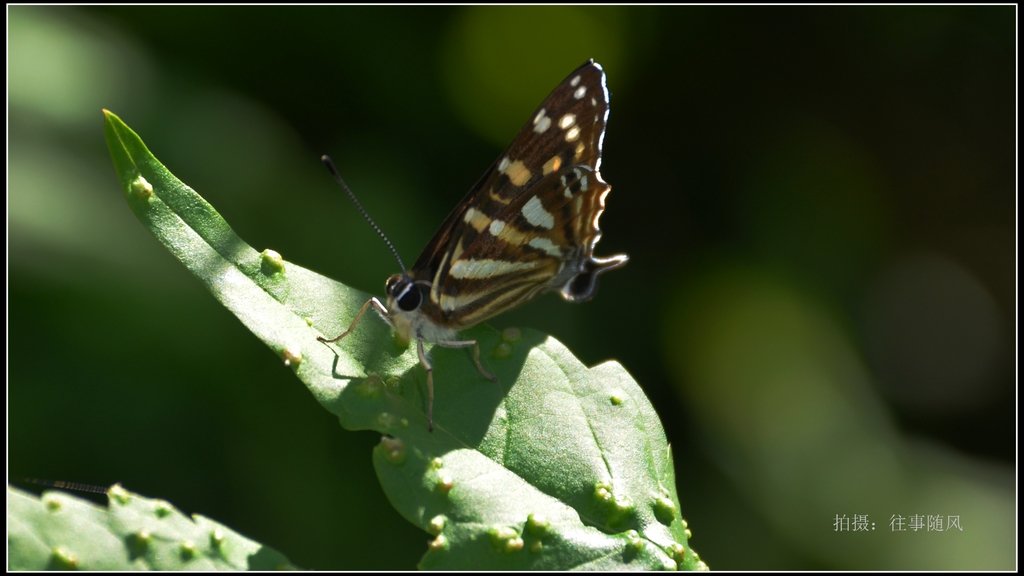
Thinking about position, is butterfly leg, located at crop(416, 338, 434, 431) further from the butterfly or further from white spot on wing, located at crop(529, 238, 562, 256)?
white spot on wing, located at crop(529, 238, 562, 256)

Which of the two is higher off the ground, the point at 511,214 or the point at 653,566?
the point at 511,214

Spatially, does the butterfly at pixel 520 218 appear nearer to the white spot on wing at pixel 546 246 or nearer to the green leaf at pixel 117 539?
the white spot on wing at pixel 546 246

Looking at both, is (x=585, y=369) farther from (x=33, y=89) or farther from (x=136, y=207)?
(x=33, y=89)

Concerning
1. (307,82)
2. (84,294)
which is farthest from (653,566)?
(307,82)

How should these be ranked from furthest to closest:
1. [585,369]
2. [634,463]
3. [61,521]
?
[585,369] < [634,463] < [61,521]

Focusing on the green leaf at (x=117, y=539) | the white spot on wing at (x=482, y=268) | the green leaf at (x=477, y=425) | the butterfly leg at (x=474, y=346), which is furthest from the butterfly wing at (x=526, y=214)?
the green leaf at (x=117, y=539)

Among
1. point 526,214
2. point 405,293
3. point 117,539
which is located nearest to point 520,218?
point 526,214

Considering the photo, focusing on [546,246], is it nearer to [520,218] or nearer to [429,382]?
[520,218]
